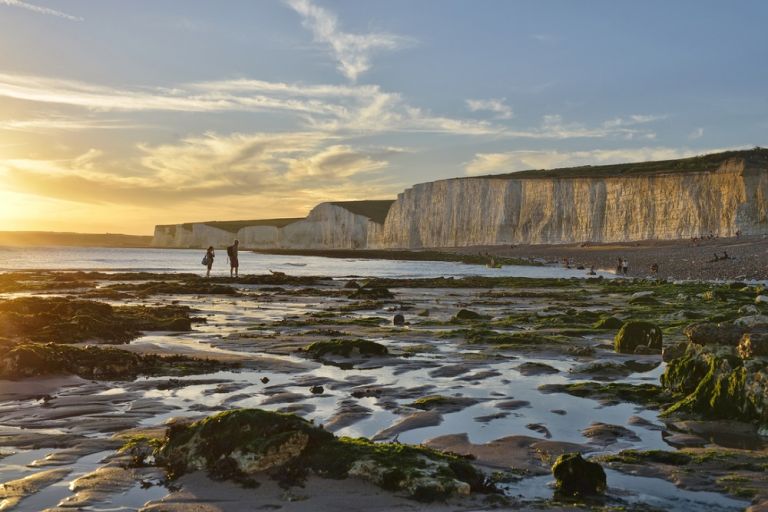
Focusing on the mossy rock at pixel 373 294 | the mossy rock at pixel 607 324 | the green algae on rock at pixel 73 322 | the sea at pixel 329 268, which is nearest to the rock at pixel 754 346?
the mossy rock at pixel 607 324

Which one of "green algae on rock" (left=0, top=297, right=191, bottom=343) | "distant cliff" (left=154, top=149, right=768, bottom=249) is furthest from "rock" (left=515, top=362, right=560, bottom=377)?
"distant cliff" (left=154, top=149, right=768, bottom=249)

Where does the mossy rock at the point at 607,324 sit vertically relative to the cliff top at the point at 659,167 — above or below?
below

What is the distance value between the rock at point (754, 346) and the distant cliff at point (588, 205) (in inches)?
3733

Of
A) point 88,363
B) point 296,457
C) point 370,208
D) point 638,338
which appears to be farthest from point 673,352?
point 370,208

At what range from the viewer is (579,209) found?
4562 inches

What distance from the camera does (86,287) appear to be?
3422 centimetres

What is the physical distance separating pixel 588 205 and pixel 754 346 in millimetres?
110150

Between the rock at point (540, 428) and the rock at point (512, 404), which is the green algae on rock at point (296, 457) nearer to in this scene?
the rock at point (540, 428)

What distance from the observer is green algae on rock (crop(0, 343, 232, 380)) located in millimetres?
9758

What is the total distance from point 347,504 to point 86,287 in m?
32.7

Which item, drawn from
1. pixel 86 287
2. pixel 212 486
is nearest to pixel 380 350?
pixel 212 486

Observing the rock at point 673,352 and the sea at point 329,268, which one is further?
the sea at point 329,268

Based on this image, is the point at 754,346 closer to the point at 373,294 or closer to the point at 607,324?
the point at 607,324

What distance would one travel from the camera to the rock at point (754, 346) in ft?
28.1
